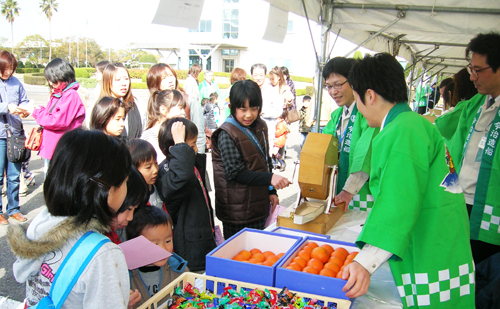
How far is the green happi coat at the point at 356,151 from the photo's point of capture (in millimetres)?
2324

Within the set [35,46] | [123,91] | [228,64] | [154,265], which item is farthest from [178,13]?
[35,46]

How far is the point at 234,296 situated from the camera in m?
1.34

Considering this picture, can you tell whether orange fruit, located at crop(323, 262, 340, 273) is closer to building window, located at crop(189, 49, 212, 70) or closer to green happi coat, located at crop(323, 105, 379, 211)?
green happi coat, located at crop(323, 105, 379, 211)

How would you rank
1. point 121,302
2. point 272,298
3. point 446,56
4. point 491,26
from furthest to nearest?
1. point 446,56
2. point 491,26
3. point 272,298
4. point 121,302

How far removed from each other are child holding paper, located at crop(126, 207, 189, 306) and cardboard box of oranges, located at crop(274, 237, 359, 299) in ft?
1.71

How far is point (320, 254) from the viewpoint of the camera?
1.68 meters

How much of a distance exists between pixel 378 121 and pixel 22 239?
1346mm

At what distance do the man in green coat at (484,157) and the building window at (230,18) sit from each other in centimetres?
3969

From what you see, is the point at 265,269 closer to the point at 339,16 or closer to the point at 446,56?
the point at 339,16

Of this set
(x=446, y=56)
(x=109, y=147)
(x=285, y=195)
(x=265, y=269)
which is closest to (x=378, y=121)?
(x=265, y=269)

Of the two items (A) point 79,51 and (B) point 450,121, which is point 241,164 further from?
(A) point 79,51

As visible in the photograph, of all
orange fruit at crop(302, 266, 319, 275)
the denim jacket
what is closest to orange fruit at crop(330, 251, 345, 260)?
orange fruit at crop(302, 266, 319, 275)

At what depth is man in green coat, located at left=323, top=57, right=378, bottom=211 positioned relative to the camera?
94.9 inches

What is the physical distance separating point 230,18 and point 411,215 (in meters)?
42.2
